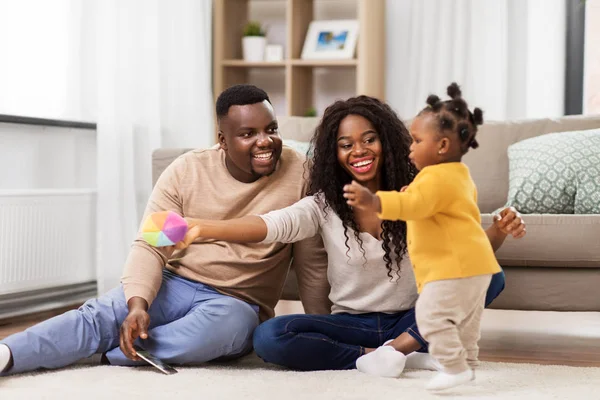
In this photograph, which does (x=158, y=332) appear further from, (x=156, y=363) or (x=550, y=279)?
(x=550, y=279)

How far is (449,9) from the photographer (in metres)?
4.24

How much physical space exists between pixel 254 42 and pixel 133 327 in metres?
2.67

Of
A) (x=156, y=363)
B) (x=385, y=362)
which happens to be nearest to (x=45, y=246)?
(x=156, y=363)

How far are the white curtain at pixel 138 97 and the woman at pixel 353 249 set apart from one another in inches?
69.0

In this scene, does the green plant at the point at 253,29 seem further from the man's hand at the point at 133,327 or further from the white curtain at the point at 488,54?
the man's hand at the point at 133,327

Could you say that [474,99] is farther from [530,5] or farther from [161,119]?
[161,119]

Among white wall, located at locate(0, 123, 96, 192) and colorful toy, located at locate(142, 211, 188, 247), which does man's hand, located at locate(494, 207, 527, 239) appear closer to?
colorful toy, located at locate(142, 211, 188, 247)

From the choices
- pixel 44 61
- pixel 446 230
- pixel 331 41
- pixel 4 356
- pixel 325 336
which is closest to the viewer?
pixel 446 230

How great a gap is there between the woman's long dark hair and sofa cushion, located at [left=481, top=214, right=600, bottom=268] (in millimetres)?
567

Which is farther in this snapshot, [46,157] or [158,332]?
[46,157]

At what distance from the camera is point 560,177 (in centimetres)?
279

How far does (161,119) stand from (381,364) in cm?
238

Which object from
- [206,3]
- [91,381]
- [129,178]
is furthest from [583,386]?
[206,3]

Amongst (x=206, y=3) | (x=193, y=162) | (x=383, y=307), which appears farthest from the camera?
(x=206, y=3)
